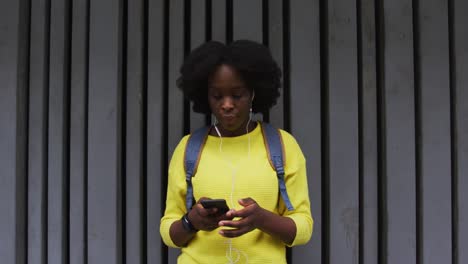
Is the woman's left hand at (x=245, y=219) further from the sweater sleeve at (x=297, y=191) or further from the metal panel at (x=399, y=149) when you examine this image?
the metal panel at (x=399, y=149)

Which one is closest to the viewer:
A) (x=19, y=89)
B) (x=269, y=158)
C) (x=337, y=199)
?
(x=269, y=158)

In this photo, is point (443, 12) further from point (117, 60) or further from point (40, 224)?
point (40, 224)

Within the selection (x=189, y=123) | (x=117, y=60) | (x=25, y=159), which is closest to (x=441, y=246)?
(x=189, y=123)

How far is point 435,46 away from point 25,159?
2.65 m

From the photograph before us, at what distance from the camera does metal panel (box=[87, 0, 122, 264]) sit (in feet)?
8.27

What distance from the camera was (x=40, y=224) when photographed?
261cm

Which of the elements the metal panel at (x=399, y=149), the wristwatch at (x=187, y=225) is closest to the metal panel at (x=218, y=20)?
the metal panel at (x=399, y=149)

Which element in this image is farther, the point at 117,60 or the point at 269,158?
the point at 117,60

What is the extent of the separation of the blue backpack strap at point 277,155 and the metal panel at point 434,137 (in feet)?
3.50

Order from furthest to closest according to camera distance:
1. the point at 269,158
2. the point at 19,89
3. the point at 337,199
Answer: the point at 19,89
the point at 337,199
the point at 269,158

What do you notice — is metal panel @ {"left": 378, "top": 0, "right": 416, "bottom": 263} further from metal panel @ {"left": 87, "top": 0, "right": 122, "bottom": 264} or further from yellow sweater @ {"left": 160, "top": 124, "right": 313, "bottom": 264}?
metal panel @ {"left": 87, "top": 0, "right": 122, "bottom": 264}

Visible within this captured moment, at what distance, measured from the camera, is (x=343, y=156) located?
246 cm

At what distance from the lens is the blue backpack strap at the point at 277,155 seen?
186 cm

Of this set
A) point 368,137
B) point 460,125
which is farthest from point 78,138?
point 460,125
